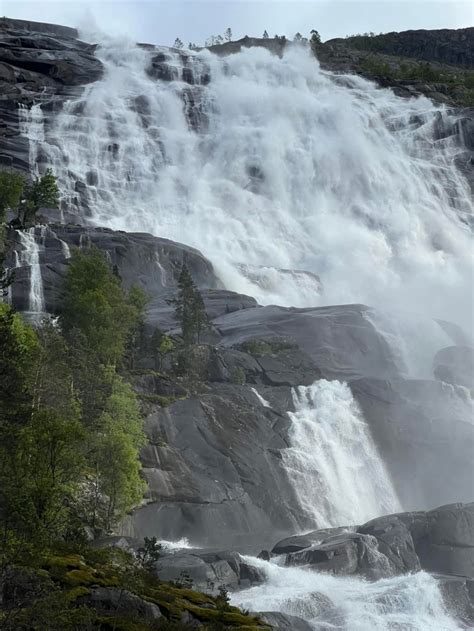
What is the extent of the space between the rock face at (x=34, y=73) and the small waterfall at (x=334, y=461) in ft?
205

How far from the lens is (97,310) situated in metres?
51.9

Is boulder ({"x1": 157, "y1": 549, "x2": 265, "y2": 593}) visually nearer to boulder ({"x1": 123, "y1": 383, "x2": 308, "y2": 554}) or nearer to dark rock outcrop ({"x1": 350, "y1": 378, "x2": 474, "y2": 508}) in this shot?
boulder ({"x1": 123, "y1": 383, "x2": 308, "y2": 554})

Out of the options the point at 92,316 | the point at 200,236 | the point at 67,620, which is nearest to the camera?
the point at 67,620

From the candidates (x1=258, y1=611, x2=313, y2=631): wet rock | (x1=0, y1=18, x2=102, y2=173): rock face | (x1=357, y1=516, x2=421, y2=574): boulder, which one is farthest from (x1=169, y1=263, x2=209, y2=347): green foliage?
(x1=0, y1=18, x2=102, y2=173): rock face

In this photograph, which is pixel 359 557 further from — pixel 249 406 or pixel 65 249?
pixel 65 249

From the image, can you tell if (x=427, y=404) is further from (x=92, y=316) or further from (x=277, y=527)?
(x=92, y=316)

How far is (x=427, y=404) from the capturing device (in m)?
62.0

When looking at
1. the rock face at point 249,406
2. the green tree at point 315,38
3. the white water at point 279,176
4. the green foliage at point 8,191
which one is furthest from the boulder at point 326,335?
the green tree at point 315,38

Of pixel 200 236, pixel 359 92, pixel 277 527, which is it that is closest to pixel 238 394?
pixel 277 527

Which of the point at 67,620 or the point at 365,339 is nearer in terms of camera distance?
the point at 67,620

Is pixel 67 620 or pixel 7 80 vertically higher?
pixel 7 80

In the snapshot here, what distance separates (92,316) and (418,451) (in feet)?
84.7

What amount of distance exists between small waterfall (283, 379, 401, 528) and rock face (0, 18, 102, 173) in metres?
62.4

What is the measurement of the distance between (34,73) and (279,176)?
43.4 meters
